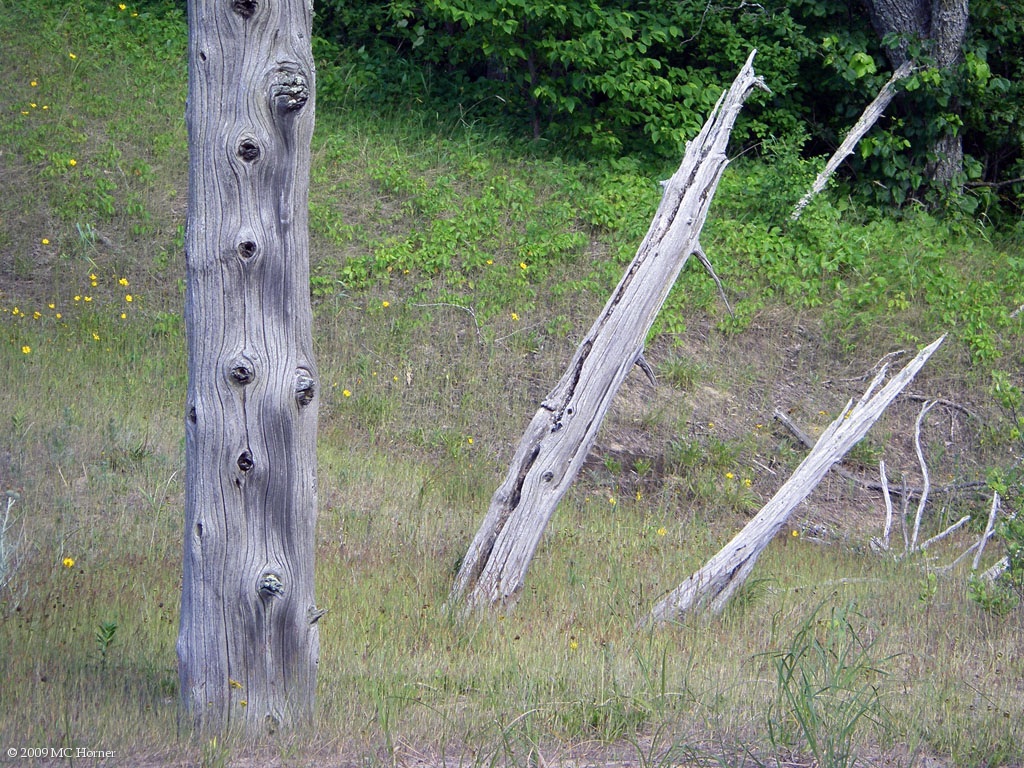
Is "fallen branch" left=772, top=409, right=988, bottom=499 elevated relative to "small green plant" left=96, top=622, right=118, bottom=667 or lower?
lower

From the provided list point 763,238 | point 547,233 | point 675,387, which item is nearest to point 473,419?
point 675,387

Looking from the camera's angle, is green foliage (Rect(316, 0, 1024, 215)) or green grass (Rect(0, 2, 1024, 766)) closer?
green grass (Rect(0, 2, 1024, 766))

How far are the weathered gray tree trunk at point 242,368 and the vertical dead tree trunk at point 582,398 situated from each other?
191 cm

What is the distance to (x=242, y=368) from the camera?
Result: 11.6 feet

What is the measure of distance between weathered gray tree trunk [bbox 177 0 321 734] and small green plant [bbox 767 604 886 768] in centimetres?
188

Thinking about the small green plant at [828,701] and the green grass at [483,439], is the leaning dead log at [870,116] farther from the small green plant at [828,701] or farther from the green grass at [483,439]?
the small green plant at [828,701]

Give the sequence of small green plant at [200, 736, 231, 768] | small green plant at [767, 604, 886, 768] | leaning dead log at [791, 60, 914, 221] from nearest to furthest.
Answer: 1. small green plant at [200, 736, 231, 768]
2. small green plant at [767, 604, 886, 768]
3. leaning dead log at [791, 60, 914, 221]

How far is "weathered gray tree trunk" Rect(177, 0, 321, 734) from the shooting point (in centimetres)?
354

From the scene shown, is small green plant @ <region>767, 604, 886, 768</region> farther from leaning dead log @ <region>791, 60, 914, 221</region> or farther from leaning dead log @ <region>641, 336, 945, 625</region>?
leaning dead log @ <region>791, 60, 914, 221</region>

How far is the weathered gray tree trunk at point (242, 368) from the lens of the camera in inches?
139

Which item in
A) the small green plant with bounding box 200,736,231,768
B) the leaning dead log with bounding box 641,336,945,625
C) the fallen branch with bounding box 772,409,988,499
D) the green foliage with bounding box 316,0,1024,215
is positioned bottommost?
the fallen branch with bounding box 772,409,988,499

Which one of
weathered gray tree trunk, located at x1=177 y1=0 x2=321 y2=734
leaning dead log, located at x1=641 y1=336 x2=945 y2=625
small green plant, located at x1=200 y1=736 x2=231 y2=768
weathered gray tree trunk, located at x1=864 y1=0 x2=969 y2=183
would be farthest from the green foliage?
small green plant, located at x1=200 y1=736 x2=231 y2=768

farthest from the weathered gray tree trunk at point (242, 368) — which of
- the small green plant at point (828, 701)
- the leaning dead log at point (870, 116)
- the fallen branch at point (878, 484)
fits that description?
the leaning dead log at point (870, 116)

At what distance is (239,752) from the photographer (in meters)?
3.50
